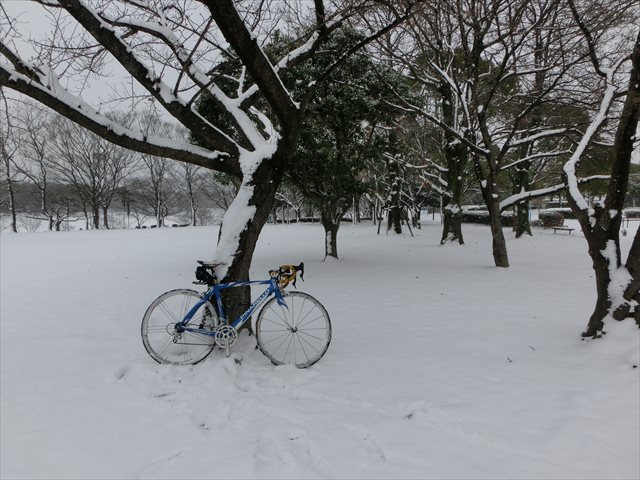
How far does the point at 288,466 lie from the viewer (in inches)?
86.6

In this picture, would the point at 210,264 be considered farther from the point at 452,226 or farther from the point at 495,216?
the point at 452,226

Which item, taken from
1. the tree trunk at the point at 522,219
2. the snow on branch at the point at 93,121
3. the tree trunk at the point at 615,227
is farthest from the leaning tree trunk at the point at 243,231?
the tree trunk at the point at 522,219

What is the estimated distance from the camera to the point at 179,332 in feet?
11.8

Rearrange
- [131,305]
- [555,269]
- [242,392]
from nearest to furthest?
1. [242,392]
2. [131,305]
3. [555,269]

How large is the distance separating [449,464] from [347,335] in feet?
8.03

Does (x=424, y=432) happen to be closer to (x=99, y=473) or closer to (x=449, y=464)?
(x=449, y=464)

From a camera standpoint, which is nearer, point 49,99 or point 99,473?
point 99,473

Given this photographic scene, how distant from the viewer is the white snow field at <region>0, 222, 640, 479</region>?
2236mm

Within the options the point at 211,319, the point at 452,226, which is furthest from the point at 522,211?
the point at 211,319

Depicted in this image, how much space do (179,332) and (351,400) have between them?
70.0 inches

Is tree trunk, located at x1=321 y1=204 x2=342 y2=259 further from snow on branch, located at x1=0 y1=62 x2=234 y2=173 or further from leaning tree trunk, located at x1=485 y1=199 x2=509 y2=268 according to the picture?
snow on branch, located at x1=0 y1=62 x2=234 y2=173

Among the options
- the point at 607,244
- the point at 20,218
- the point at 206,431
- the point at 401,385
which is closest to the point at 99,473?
the point at 206,431

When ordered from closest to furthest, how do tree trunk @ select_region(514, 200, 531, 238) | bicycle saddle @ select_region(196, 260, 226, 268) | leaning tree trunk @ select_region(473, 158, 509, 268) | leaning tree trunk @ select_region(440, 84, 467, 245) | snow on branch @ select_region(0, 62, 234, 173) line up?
snow on branch @ select_region(0, 62, 234, 173) → bicycle saddle @ select_region(196, 260, 226, 268) → leaning tree trunk @ select_region(473, 158, 509, 268) → leaning tree trunk @ select_region(440, 84, 467, 245) → tree trunk @ select_region(514, 200, 531, 238)

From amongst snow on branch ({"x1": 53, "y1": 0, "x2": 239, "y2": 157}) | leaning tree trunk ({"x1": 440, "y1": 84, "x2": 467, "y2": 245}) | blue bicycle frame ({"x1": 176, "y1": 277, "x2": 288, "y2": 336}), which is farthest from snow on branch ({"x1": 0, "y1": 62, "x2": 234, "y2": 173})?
leaning tree trunk ({"x1": 440, "y1": 84, "x2": 467, "y2": 245})
